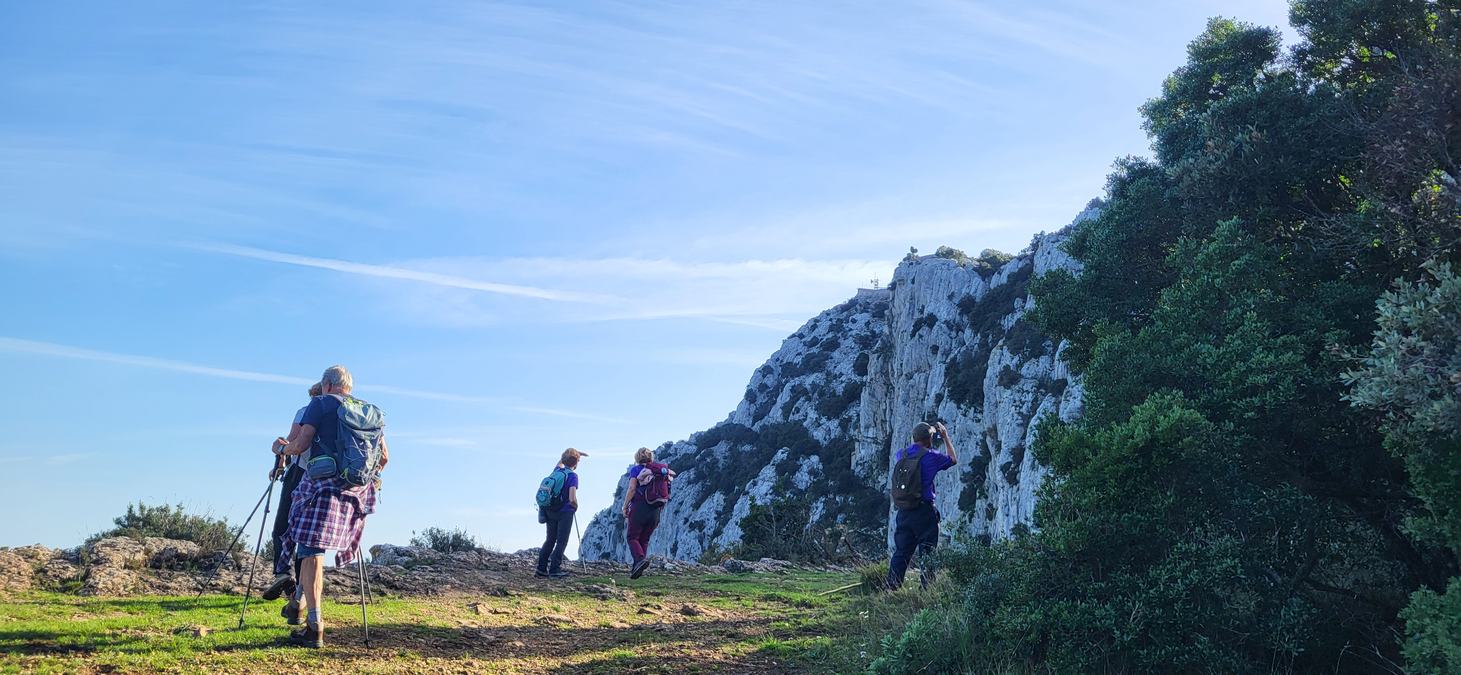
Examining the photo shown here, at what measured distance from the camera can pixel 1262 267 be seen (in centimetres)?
977

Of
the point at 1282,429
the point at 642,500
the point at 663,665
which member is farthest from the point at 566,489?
the point at 1282,429

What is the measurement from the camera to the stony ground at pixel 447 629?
700cm

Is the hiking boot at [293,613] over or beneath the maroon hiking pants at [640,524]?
beneath

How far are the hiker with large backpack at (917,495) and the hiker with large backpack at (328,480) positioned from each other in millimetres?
→ 6086

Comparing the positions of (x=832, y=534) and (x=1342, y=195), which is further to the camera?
(x=832, y=534)

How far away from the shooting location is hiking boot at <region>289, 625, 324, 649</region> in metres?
7.41

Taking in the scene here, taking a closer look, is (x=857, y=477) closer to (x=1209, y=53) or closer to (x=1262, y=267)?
(x=1209, y=53)

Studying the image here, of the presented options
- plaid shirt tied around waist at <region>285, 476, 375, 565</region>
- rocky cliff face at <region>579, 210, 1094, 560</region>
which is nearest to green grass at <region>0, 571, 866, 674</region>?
plaid shirt tied around waist at <region>285, 476, 375, 565</region>

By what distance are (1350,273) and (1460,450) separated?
15.7 ft

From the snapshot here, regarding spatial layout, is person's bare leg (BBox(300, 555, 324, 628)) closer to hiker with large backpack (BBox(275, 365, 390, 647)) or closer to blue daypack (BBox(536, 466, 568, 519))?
hiker with large backpack (BBox(275, 365, 390, 647))

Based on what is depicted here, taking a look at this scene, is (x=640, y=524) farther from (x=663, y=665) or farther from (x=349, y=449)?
(x=349, y=449)


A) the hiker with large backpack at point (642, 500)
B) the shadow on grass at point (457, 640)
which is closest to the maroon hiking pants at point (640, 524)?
the hiker with large backpack at point (642, 500)

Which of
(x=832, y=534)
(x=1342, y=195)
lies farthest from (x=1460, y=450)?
(x=832, y=534)

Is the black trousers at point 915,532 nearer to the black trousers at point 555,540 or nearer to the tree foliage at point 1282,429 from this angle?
the tree foliage at point 1282,429
